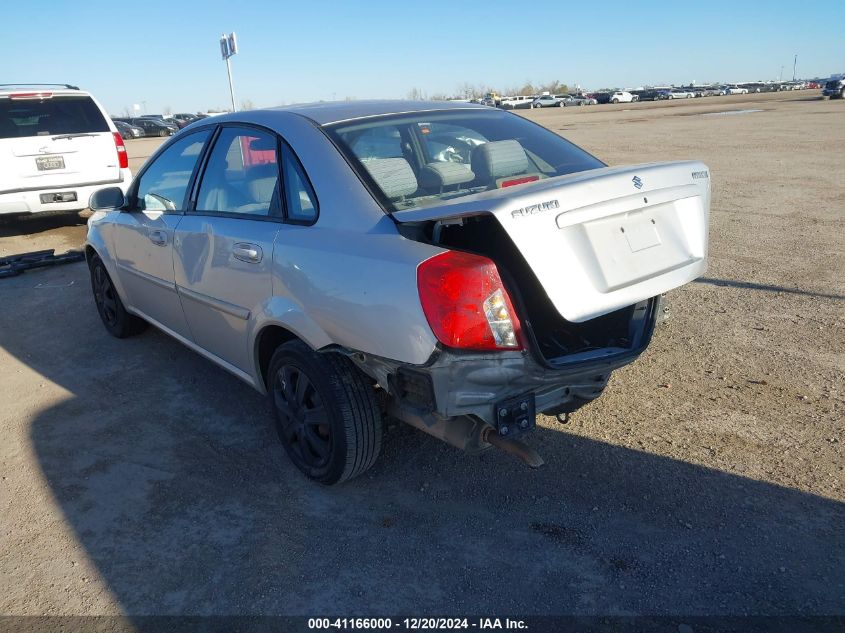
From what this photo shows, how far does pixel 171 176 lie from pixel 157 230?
1.23ft

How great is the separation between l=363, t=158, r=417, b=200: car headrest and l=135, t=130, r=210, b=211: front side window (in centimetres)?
143

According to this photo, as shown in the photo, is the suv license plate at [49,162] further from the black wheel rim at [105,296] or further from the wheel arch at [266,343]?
the wheel arch at [266,343]

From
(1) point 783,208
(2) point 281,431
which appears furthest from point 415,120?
(1) point 783,208

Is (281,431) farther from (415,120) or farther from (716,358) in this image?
(716,358)

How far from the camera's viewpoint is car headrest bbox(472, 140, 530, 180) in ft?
10.5

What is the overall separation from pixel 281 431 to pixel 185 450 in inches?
25.8

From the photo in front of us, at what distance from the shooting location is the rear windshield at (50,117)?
8.50m

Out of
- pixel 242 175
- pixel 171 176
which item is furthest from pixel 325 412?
pixel 171 176

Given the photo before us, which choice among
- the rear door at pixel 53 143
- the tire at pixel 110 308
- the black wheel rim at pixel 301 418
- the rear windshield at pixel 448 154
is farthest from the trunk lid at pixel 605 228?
the rear door at pixel 53 143

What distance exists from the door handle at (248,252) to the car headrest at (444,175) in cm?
84

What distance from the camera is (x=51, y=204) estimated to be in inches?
344

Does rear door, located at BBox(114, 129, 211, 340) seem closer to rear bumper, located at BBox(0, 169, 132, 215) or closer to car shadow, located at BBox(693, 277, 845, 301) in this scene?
car shadow, located at BBox(693, 277, 845, 301)

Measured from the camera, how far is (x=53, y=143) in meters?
8.62

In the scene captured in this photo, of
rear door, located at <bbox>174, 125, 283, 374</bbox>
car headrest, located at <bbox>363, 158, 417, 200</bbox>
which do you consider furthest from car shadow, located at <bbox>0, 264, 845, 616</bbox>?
car headrest, located at <bbox>363, 158, 417, 200</bbox>
